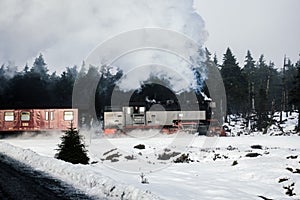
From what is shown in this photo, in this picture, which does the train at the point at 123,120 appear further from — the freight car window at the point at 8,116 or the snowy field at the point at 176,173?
the snowy field at the point at 176,173

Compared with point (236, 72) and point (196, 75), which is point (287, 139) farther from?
point (236, 72)

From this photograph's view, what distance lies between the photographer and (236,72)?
61.8 meters

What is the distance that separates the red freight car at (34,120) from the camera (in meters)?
33.5

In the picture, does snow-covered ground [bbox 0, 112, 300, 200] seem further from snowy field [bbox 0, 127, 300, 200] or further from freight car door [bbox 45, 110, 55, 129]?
freight car door [bbox 45, 110, 55, 129]

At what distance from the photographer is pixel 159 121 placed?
33469mm

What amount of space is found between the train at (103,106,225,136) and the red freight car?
13.3ft

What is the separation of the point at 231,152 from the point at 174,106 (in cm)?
1630

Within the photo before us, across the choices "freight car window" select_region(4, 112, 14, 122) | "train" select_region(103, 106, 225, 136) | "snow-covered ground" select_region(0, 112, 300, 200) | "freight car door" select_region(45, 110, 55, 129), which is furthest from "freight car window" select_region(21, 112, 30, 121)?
"snow-covered ground" select_region(0, 112, 300, 200)

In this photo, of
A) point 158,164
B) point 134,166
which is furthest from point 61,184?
point 158,164

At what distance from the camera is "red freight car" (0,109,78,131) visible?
33.5 m

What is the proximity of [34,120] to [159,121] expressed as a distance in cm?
1187

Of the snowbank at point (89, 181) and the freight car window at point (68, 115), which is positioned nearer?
the snowbank at point (89, 181)

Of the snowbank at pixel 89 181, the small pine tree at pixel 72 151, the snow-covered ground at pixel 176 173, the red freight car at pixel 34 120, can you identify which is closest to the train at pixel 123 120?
the red freight car at pixel 34 120

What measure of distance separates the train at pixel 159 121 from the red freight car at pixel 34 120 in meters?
4.06
